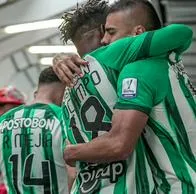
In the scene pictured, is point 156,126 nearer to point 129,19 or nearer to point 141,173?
point 141,173

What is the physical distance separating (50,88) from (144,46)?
1.60 meters

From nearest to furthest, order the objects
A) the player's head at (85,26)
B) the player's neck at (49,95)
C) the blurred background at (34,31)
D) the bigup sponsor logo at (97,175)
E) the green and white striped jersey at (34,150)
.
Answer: the bigup sponsor logo at (97,175) → the player's head at (85,26) → the green and white striped jersey at (34,150) → the player's neck at (49,95) → the blurred background at (34,31)

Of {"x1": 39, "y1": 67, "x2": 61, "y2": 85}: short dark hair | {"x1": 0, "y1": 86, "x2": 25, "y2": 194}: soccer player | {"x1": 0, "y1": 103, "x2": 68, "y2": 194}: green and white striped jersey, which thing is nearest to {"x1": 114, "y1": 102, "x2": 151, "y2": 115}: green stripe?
{"x1": 0, "y1": 103, "x2": 68, "y2": 194}: green and white striped jersey

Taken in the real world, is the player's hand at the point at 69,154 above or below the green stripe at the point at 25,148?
above

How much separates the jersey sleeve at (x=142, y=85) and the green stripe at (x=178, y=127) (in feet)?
0.12

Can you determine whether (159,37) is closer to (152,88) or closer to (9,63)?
(152,88)

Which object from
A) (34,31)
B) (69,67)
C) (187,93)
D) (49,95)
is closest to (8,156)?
(49,95)

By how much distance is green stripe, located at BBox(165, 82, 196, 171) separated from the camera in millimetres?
2133

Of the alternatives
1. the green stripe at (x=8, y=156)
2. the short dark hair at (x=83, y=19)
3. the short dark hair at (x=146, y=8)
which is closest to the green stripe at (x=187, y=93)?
the short dark hair at (x=146, y=8)

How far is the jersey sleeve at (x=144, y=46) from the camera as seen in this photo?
6.97 ft

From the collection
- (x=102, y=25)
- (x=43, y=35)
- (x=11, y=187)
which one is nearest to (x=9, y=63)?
(x=43, y=35)

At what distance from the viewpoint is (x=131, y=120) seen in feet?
6.68

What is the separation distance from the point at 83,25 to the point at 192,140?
64 cm

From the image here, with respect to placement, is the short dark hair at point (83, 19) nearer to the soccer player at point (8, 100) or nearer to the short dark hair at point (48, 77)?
the short dark hair at point (48, 77)
